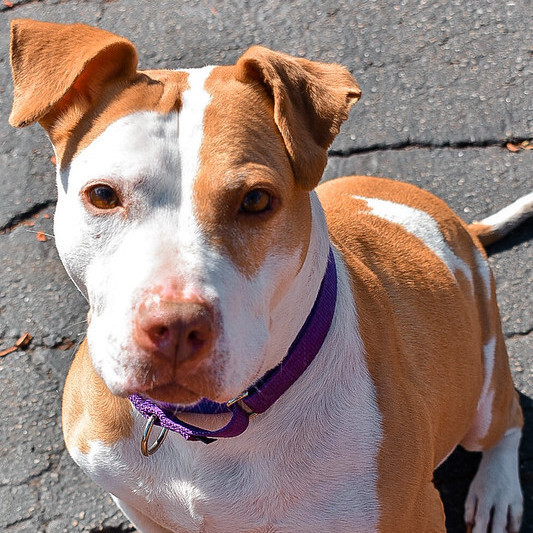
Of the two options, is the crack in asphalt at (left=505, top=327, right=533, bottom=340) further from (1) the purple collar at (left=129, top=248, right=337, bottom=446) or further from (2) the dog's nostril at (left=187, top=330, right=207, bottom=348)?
(2) the dog's nostril at (left=187, top=330, right=207, bottom=348)

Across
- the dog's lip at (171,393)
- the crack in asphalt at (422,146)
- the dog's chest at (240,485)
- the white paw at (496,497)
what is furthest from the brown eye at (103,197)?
the crack in asphalt at (422,146)

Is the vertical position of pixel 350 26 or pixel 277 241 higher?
pixel 277 241

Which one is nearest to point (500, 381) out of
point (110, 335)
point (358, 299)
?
point (358, 299)

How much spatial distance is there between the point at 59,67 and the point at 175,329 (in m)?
0.73

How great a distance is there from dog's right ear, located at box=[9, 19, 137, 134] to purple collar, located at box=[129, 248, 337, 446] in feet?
2.32

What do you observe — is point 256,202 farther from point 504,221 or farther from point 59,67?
point 504,221

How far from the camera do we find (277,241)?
1.89m

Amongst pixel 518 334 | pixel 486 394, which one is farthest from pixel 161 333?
pixel 518 334

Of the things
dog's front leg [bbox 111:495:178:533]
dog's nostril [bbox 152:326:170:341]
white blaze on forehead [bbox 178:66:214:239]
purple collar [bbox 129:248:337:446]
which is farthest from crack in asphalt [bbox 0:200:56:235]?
dog's nostril [bbox 152:326:170:341]

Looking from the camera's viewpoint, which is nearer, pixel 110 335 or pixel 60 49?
pixel 110 335

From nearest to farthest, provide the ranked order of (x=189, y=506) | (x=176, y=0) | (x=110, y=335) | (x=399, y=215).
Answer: (x=110, y=335) → (x=189, y=506) → (x=399, y=215) → (x=176, y=0)

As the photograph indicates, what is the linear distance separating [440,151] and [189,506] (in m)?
2.61

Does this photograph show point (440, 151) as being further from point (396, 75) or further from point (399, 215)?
point (399, 215)

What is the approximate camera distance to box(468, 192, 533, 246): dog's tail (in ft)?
12.3
